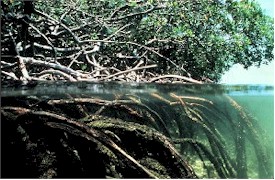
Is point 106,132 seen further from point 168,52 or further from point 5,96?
point 168,52

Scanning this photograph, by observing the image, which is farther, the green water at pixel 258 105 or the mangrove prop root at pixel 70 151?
the green water at pixel 258 105

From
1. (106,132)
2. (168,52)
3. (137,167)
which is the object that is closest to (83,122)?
(106,132)

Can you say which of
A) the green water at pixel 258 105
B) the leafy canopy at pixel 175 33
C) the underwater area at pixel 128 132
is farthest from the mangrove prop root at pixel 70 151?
the green water at pixel 258 105

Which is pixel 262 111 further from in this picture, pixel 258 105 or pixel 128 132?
pixel 128 132

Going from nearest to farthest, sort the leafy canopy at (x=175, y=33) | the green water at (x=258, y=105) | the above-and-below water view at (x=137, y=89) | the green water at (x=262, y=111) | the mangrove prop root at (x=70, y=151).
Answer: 1. the mangrove prop root at (x=70, y=151)
2. the above-and-below water view at (x=137, y=89)
3. the green water at (x=262, y=111)
4. the leafy canopy at (x=175, y=33)
5. the green water at (x=258, y=105)

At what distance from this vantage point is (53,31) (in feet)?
15.1

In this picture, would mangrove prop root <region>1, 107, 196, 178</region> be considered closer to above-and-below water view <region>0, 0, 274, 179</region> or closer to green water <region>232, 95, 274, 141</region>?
above-and-below water view <region>0, 0, 274, 179</region>

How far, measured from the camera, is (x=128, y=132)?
9.36 ft

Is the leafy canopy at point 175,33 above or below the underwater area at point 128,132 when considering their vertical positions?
above

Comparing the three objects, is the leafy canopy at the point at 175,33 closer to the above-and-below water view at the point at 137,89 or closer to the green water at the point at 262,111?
the above-and-below water view at the point at 137,89

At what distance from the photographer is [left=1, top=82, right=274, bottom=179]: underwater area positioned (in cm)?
265

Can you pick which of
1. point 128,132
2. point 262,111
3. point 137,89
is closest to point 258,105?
point 262,111

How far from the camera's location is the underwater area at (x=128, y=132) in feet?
8.69

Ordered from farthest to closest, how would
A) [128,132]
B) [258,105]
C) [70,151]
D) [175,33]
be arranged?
[258,105]
[175,33]
[128,132]
[70,151]
